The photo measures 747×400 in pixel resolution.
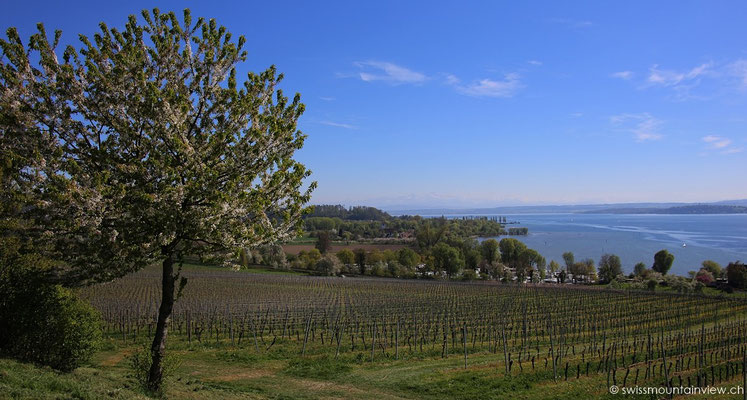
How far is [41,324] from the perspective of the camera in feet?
41.8

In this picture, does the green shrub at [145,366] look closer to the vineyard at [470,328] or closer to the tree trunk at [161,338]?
the tree trunk at [161,338]

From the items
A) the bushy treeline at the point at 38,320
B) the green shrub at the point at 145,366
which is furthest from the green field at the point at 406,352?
the bushy treeline at the point at 38,320

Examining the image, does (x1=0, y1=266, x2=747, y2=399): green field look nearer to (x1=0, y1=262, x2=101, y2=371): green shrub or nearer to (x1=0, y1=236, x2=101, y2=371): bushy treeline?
(x1=0, y1=262, x2=101, y2=371): green shrub

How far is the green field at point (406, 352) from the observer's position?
14625mm

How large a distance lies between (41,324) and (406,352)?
A: 15.5 metres

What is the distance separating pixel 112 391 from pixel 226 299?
3784 cm

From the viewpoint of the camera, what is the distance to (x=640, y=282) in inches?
2859

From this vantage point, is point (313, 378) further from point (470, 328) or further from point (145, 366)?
point (470, 328)

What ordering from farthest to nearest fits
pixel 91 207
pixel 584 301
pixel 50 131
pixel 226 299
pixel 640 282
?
pixel 640 282 → pixel 584 301 → pixel 226 299 → pixel 50 131 → pixel 91 207

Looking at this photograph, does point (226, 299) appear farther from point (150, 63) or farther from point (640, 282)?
point (640, 282)

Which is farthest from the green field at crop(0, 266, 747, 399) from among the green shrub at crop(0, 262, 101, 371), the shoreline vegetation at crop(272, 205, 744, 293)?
the shoreline vegetation at crop(272, 205, 744, 293)

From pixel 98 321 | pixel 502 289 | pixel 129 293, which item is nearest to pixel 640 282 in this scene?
pixel 502 289

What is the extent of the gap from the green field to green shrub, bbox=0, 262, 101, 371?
0.79 m

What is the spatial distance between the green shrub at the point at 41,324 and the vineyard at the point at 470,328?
10.1m
